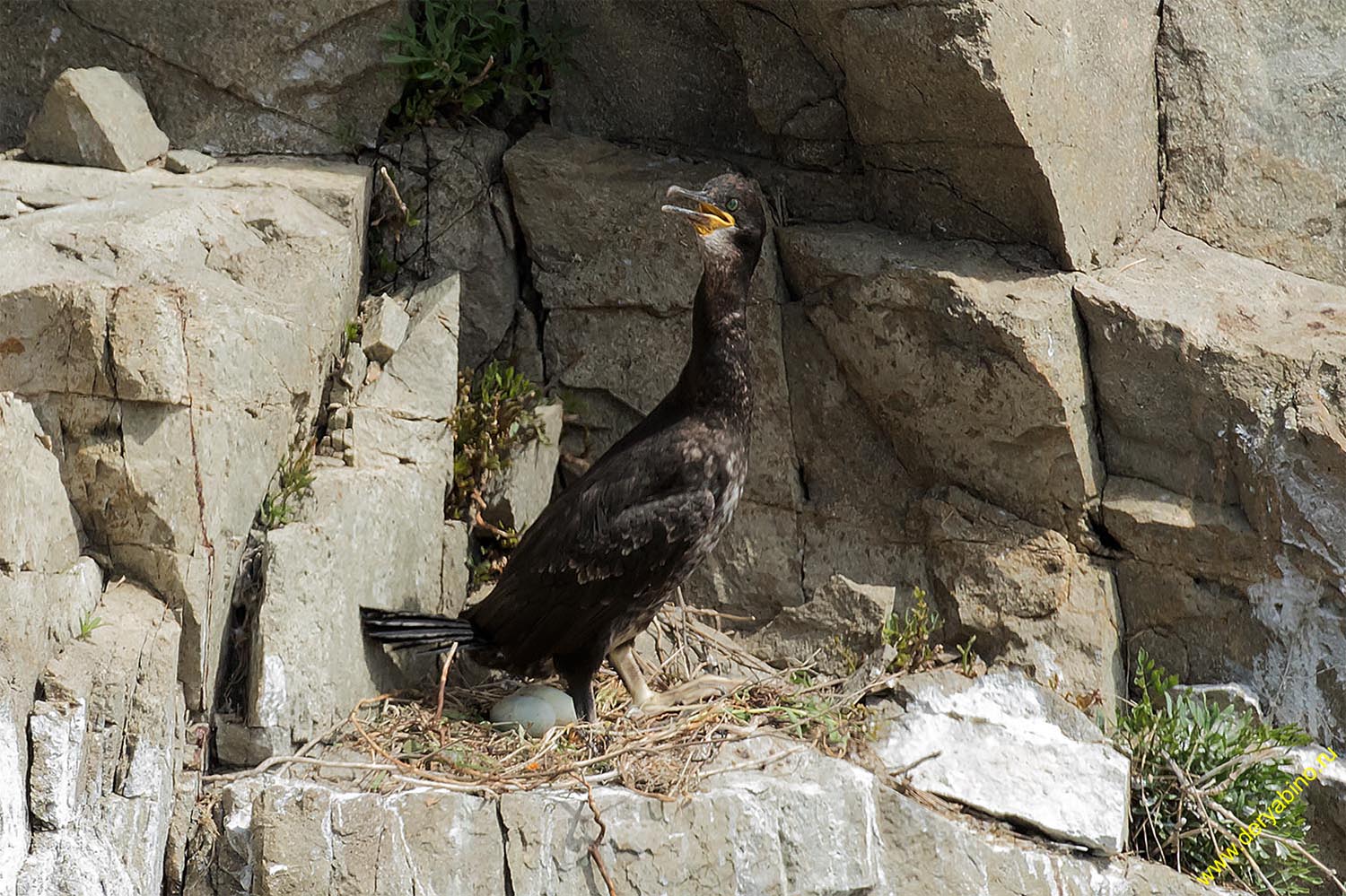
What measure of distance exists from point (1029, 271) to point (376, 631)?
277cm

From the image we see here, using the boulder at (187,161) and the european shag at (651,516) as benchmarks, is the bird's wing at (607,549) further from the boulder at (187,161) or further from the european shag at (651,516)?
the boulder at (187,161)

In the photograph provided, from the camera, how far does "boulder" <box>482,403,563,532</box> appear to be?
586 centimetres

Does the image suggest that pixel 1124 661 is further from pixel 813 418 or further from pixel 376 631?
pixel 376 631

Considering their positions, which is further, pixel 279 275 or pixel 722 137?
pixel 722 137

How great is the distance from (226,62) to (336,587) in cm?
→ 228

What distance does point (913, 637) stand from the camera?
5578mm

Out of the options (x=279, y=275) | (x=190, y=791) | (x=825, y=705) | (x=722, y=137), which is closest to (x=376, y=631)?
(x=190, y=791)

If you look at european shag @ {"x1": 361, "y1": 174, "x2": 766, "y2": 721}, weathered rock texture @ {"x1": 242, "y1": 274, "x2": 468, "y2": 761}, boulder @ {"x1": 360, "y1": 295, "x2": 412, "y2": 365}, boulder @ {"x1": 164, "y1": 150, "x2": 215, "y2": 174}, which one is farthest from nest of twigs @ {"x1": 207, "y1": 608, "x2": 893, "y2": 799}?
boulder @ {"x1": 164, "y1": 150, "x2": 215, "y2": 174}

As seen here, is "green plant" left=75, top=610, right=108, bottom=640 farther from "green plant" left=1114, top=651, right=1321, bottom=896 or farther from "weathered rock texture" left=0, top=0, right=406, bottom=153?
"green plant" left=1114, top=651, right=1321, bottom=896

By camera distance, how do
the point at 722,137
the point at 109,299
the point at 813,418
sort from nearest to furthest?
the point at 109,299
the point at 813,418
the point at 722,137

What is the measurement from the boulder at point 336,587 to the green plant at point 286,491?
0.05 m

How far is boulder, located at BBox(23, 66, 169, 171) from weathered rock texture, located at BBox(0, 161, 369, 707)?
3.9 inches

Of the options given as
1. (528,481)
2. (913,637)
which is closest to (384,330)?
Answer: (528,481)

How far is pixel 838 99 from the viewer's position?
5.96 metres
